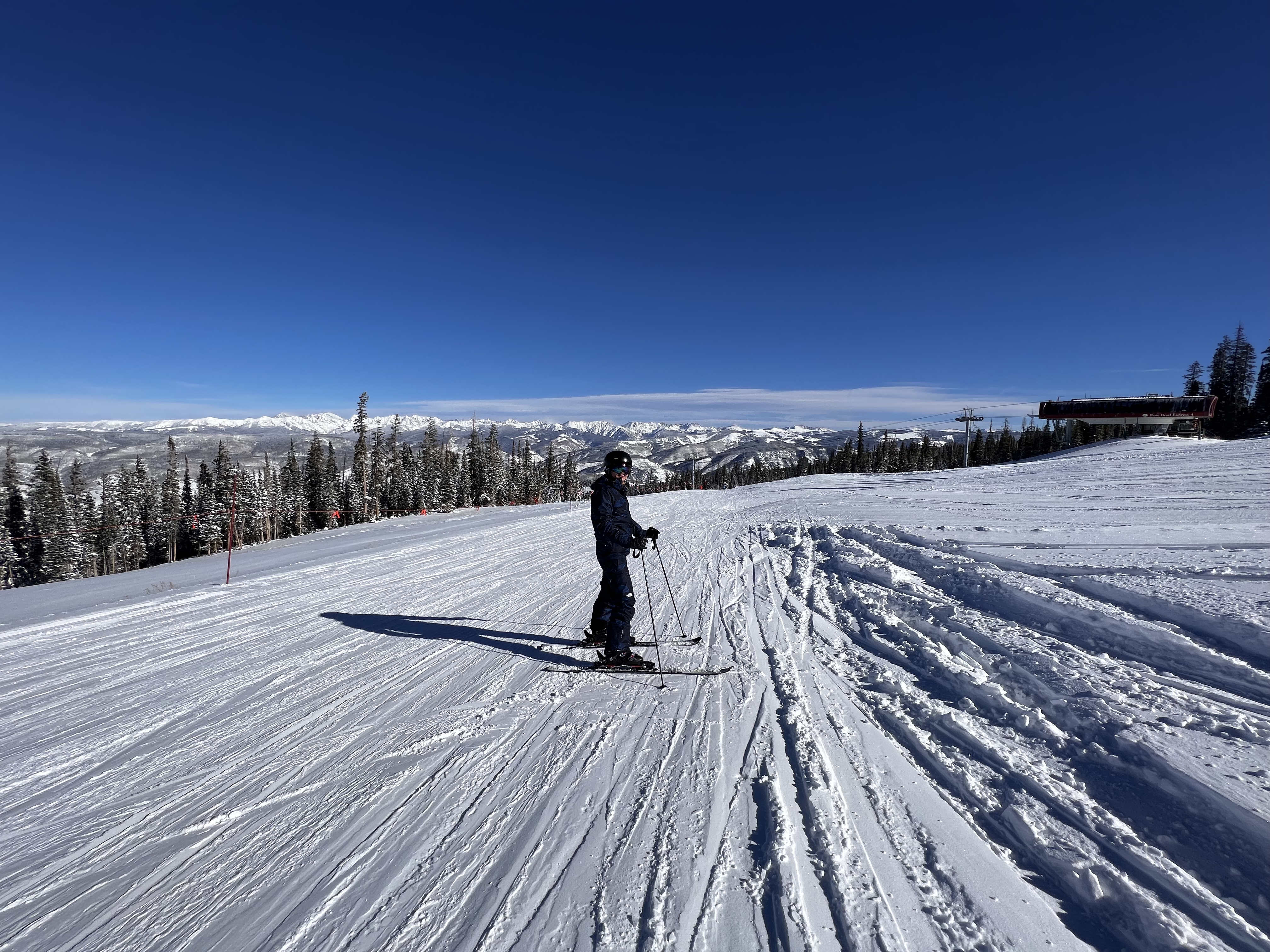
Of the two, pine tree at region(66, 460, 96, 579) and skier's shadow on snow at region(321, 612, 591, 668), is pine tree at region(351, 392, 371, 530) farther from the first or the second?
skier's shadow on snow at region(321, 612, 591, 668)

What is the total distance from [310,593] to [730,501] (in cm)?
1929

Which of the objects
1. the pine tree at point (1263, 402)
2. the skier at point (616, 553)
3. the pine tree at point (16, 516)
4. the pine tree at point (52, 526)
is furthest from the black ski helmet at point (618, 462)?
the pine tree at point (1263, 402)

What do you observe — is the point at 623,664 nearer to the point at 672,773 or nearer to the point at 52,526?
the point at 672,773

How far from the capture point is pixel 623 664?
523 centimetres

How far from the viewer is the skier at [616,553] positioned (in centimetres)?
527

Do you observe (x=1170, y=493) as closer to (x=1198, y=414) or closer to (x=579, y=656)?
(x=579, y=656)

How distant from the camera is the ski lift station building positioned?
4497 centimetres

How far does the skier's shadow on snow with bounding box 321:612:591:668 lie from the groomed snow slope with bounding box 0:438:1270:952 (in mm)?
57

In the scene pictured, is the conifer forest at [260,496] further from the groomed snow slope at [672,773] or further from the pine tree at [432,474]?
the groomed snow slope at [672,773]

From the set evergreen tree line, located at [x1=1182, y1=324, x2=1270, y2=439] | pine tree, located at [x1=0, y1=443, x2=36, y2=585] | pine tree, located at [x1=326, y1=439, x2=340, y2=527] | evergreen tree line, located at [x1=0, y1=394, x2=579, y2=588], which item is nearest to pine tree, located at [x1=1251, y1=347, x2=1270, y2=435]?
evergreen tree line, located at [x1=1182, y1=324, x2=1270, y2=439]

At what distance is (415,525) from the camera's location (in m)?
23.2

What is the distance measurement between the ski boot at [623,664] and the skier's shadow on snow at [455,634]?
0.21 metres

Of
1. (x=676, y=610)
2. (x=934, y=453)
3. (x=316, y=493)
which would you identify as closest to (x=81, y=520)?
(x=316, y=493)

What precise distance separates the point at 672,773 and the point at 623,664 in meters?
1.82
